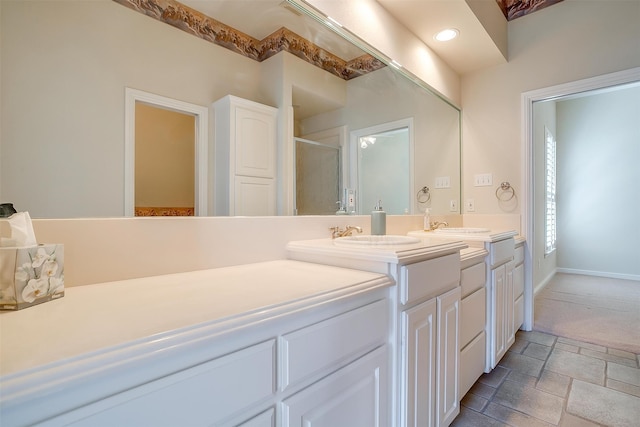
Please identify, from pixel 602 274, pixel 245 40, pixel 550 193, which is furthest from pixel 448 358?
pixel 602 274

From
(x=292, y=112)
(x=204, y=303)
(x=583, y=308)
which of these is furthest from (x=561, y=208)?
(x=204, y=303)

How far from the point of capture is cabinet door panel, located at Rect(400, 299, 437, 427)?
1015 mm

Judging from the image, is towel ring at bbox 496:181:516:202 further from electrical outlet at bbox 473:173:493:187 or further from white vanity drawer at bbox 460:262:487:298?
white vanity drawer at bbox 460:262:487:298

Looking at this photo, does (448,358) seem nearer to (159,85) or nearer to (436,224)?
(436,224)

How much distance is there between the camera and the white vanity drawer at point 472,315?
1.47m

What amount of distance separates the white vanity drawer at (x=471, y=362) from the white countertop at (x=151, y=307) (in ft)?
2.95

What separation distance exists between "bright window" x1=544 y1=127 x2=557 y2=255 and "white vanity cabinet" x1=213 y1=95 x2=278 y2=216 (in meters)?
4.08

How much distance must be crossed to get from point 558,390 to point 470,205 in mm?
1517

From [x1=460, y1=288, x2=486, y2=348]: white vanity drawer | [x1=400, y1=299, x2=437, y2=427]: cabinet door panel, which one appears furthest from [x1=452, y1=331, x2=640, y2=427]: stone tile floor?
[x1=400, y1=299, x2=437, y2=427]: cabinet door panel

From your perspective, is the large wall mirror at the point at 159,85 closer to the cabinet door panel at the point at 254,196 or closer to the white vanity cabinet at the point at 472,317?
the cabinet door panel at the point at 254,196

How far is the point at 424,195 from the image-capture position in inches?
94.3

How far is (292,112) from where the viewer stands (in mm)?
1422

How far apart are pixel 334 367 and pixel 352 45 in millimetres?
1627

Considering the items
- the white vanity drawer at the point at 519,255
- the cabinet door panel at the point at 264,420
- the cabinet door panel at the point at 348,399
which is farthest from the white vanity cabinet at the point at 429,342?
the white vanity drawer at the point at 519,255
